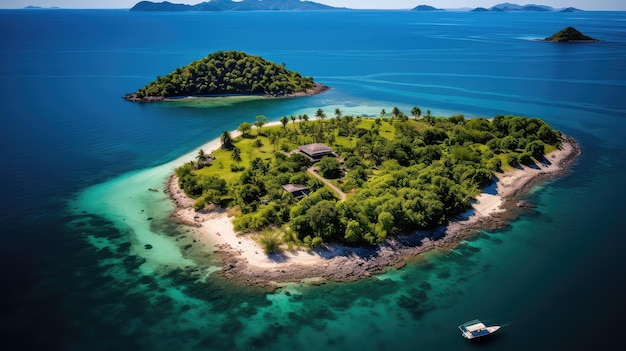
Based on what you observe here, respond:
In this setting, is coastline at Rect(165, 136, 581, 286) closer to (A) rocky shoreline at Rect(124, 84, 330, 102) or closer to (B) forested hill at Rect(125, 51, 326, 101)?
(A) rocky shoreline at Rect(124, 84, 330, 102)

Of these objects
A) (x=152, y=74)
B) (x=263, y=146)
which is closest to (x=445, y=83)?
(x=263, y=146)

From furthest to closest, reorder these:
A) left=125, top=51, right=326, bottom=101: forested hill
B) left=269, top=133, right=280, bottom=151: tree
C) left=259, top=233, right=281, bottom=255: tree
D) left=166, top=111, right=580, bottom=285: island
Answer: left=125, top=51, right=326, bottom=101: forested hill, left=269, top=133, right=280, bottom=151: tree, left=166, top=111, right=580, bottom=285: island, left=259, top=233, right=281, bottom=255: tree

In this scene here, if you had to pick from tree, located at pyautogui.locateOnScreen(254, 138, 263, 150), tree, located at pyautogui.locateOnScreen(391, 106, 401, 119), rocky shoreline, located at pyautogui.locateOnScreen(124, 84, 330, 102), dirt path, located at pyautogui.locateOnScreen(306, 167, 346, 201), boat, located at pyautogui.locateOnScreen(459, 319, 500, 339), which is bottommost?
boat, located at pyautogui.locateOnScreen(459, 319, 500, 339)

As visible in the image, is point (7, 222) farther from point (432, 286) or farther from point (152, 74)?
point (152, 74)

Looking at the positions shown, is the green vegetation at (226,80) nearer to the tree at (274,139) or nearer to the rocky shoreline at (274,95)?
the rocky shoreline at (274,95)

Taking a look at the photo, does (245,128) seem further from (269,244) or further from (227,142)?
(269,244)

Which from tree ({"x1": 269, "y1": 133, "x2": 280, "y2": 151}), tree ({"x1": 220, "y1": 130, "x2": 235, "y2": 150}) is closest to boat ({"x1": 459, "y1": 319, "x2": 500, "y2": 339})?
tree ({"x1": 269, "y1": 133, "x2": 280, "y2": 151})

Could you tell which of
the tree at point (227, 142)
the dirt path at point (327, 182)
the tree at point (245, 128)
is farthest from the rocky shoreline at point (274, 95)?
the dirt path at point (327, 182)
